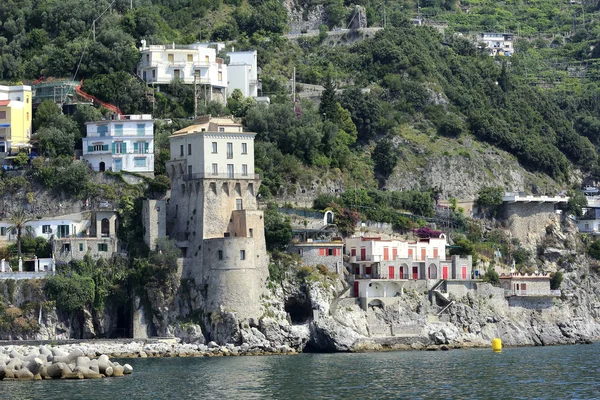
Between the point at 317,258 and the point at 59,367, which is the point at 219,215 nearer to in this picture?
the point at 317,258

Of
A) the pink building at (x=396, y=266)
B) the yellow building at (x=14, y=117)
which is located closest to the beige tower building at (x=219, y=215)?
the pink building at (x=396, y=266)

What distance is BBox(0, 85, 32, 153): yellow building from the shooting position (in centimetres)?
10269

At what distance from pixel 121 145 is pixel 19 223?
402 inches

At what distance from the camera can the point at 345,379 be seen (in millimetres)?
75000

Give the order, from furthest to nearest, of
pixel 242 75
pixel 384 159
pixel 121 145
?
pixel 242 75 → pixel 384 159 → pixel 121 145

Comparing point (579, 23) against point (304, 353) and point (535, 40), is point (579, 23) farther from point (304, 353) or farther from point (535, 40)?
point (304, 353)

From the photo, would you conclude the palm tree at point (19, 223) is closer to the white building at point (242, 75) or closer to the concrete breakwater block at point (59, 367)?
the concrete breakwater block at point (59, 367)

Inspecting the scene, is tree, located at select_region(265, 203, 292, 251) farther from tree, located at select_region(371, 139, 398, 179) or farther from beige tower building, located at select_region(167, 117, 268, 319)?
tree, located at select_region(371, 139, 398, 179)

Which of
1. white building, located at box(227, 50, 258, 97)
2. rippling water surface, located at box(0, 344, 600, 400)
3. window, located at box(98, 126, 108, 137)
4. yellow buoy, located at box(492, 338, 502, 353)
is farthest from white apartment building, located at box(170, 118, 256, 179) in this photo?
white building, located at box(227, 50, 258, 97)

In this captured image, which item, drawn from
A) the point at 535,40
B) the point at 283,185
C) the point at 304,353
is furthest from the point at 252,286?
the point at 535,40

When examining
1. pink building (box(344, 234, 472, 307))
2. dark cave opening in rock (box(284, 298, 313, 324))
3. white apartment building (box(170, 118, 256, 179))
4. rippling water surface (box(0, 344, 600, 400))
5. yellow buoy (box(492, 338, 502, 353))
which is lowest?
rippling water surface (box(0, 344, 600, 400))

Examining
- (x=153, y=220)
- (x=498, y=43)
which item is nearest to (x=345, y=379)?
(x=153, y=220)

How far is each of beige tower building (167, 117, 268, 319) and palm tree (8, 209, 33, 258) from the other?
846 centimetres

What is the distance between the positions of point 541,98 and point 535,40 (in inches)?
1189
